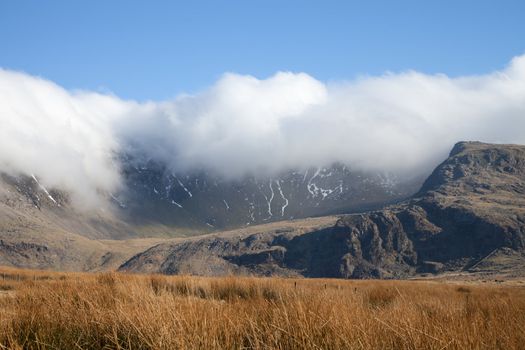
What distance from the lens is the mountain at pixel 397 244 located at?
349ft

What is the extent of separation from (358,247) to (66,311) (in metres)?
119

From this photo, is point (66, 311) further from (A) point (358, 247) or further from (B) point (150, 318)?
(A) point (358, 247)

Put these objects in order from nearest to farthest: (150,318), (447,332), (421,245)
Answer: (447,332) → (150,318) → (421,245)

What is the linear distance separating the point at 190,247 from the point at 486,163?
101 meters

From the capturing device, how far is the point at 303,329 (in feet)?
15.6

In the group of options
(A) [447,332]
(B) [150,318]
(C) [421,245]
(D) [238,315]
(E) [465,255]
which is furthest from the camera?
(C) [421,245]

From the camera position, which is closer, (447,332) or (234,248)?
(447,332)

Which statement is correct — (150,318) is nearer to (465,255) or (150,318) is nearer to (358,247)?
(465,255)

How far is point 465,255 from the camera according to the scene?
108 m

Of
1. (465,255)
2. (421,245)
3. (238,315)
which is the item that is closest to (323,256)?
(421,245)

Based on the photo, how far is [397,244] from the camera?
119 m

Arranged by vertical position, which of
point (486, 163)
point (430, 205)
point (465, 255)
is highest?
point (486, 163)

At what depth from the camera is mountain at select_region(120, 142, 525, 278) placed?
349 feet

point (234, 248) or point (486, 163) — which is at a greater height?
point (486, 163)
